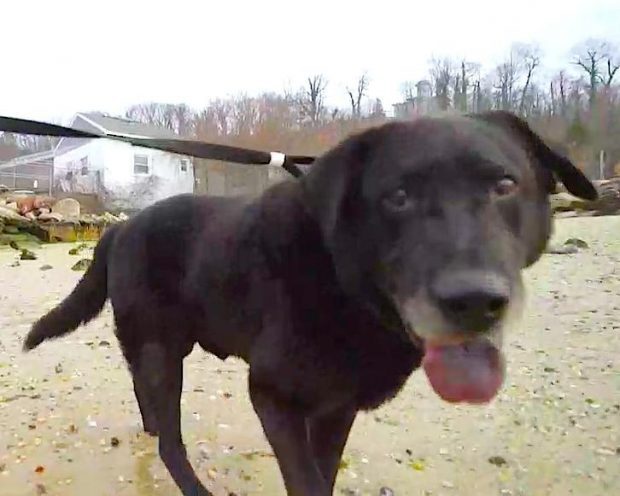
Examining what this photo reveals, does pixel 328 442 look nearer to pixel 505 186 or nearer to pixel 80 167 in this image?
pixel 505 186

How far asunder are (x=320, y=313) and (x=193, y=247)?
669mm

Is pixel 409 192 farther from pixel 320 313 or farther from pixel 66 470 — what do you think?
pixel 66 470

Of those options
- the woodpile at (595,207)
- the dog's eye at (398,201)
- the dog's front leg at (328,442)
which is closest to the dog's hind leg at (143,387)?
the dog's front leg at (328,442)

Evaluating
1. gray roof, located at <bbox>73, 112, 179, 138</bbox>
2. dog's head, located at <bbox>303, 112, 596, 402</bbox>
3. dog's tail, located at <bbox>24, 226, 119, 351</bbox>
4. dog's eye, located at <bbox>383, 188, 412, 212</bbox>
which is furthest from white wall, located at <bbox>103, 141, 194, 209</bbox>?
dog's eye, located at <bbox>383, 188, 412, 212</bbox>

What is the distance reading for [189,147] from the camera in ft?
9.25

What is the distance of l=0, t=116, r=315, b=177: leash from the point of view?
2.67m

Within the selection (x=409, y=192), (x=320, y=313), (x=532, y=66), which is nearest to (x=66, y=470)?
(x=320, y=313)

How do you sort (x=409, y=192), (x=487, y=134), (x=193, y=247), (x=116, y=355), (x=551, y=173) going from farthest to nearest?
(x=116, y=355) → (x=193, y=247) → (x=551, y=173) → (x=487, y=134) → (x=409, y=192)

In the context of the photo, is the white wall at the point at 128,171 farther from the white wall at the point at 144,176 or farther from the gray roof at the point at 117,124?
the gray roof at the point at 117,124

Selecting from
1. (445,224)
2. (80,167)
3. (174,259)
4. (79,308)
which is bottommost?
(79,308)

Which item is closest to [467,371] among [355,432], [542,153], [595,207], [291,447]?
[291,447]

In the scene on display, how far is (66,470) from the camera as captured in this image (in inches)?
117

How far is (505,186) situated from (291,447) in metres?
0.89

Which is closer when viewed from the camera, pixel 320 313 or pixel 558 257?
pixel 320 313
